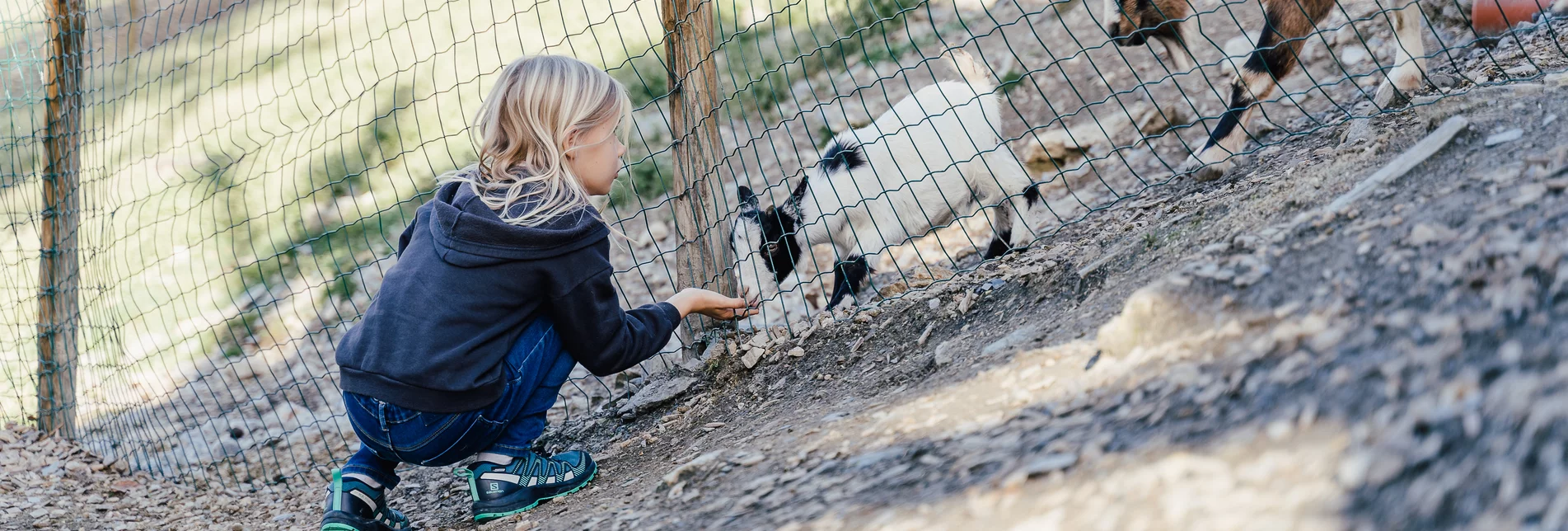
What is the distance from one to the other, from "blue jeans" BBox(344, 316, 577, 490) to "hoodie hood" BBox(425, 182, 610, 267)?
0.82ft

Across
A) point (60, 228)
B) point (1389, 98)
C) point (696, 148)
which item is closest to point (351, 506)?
point (696, 148)

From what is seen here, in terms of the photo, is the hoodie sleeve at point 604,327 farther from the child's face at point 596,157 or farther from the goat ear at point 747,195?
the goat ear at point 747,195

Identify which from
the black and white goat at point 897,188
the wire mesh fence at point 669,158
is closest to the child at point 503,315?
the wire mesh fence at point 669,158

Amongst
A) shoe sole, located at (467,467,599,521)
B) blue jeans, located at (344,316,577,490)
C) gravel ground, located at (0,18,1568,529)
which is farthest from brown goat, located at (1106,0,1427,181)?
shoe sole, located at (467,467,599,521)

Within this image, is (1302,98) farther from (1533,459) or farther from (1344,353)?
(1533,459)

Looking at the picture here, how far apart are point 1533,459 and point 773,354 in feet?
7.18

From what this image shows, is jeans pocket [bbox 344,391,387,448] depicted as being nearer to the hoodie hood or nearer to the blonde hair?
the hoodie hood

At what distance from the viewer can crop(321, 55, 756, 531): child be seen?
231cm

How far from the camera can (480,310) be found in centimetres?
233

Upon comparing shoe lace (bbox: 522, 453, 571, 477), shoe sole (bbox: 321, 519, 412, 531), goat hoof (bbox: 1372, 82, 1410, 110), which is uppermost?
shoe sole (bbox: 321, 519, 412, 531)

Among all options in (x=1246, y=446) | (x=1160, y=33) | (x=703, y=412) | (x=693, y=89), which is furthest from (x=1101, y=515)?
(x=1160, y=33)

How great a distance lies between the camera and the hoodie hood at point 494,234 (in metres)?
2.28

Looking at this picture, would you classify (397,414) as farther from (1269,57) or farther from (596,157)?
(1269,57)

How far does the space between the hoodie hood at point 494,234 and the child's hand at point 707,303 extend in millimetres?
416
